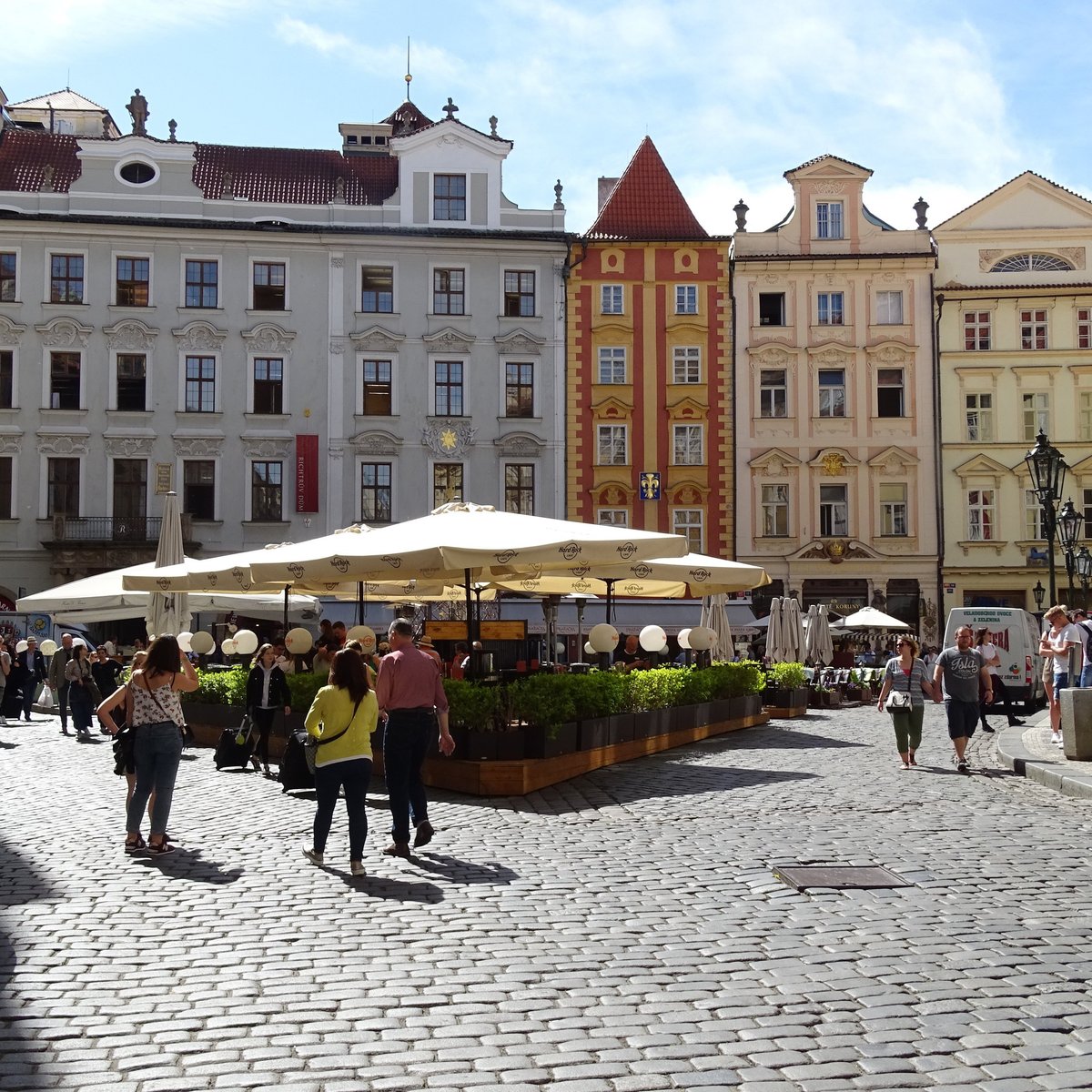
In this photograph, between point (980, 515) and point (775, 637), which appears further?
point (980, 515)

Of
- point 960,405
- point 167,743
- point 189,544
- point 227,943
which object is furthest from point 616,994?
point 960,405

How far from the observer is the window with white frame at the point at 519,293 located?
145 feet

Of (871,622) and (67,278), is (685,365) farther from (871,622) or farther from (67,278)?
(67,278)

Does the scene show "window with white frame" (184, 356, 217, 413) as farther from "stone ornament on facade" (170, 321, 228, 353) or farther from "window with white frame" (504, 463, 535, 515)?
"window with white frame" (504, 463, 535, 515)

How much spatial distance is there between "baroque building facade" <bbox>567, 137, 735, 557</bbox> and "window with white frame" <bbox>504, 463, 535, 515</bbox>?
3.93 feet

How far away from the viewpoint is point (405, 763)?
10734mm

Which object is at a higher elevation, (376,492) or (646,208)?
(646,208)

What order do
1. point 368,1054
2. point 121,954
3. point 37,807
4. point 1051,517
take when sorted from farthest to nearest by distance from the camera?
1. point 1051,517
2. point 37,807
3. point 121,954
4. point 368,1054

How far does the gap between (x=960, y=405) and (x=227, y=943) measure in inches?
1643

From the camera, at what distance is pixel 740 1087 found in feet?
16.5

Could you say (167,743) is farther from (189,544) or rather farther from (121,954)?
(189,544)

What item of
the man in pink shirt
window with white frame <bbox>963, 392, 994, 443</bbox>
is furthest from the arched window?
the man in pink shirt

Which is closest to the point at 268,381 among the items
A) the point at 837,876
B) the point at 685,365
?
the point at 685,365

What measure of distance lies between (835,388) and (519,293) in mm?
10625
